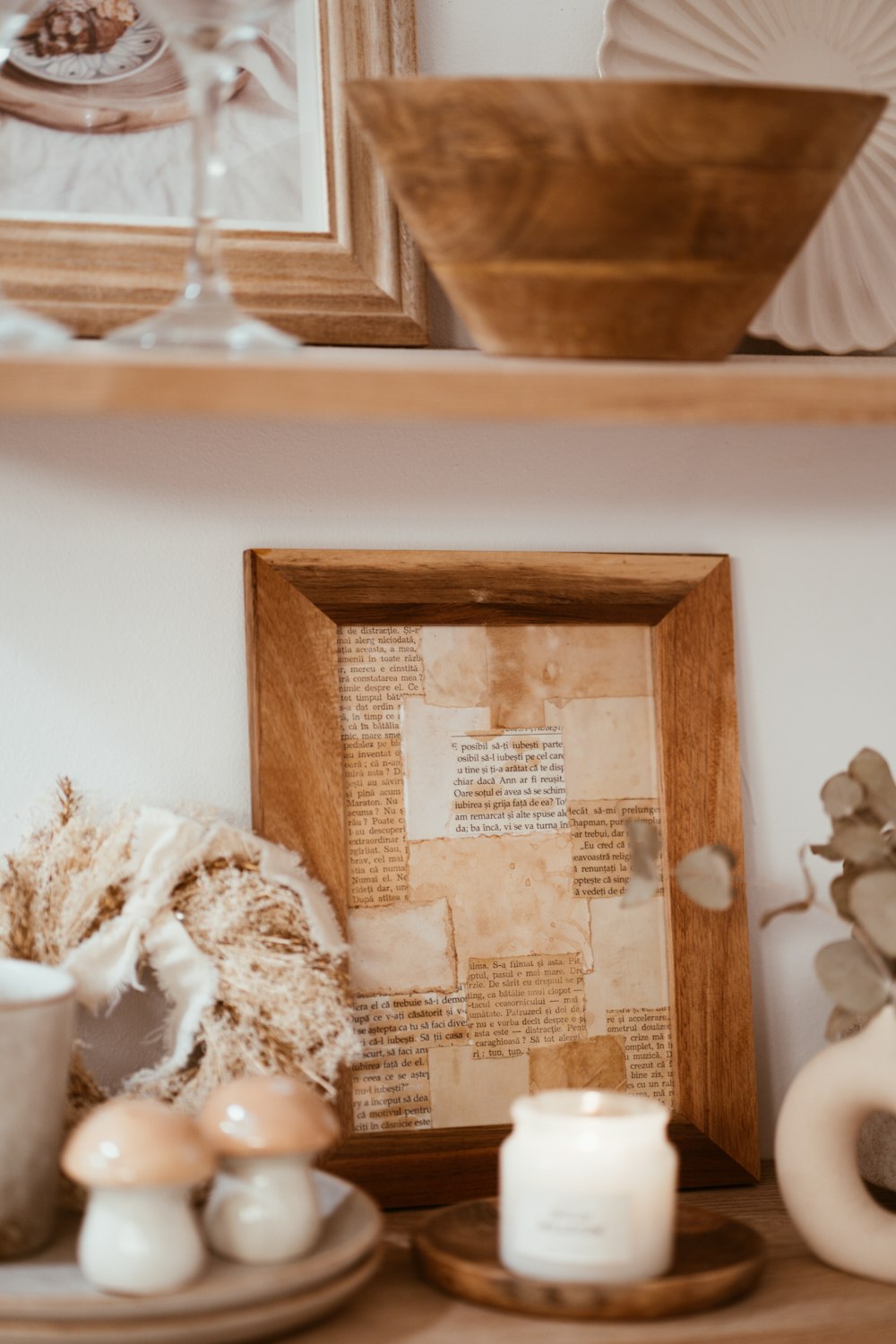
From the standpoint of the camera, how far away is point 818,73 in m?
0.86

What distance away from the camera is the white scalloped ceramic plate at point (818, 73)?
842 mm

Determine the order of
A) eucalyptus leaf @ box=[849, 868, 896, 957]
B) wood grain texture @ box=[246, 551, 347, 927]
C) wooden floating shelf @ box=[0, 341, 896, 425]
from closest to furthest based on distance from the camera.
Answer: wooden floating shelf @ box=[0, 341, 896, 425]
eucalyptus leaf @ box=[849, 868, 896, 957]
wood grain texture @ box=[246, 551, 347, 927]

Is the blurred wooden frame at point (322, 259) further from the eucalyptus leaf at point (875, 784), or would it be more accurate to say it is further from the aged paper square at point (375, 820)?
the eucalyptus leaf at point (875, 784)

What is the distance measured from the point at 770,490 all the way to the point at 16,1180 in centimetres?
60

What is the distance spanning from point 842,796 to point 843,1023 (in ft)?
0.50

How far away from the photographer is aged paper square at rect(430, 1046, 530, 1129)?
2.68 feet

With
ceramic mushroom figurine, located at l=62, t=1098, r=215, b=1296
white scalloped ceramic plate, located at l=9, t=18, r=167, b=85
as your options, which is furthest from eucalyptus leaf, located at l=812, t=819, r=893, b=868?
white scalloped ceramic plate, located at l=9, t=18, r=167, b=85

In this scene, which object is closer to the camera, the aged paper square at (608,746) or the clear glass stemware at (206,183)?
the clear glass stemware at (206,183)

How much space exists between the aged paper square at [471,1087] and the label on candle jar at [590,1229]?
0.60 feet

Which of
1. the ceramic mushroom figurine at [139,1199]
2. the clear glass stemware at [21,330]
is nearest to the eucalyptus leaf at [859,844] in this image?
the ceramic mushroom figurine at [139,1199]

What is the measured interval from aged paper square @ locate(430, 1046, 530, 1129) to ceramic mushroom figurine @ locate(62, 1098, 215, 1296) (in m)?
0.24

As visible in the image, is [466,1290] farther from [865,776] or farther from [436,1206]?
[865,776]

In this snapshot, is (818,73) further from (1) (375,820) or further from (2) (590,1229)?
(2) (590,1229)

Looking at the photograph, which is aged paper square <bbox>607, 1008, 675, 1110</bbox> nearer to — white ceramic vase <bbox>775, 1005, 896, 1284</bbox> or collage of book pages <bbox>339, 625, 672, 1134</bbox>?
collage of book pages <bbox>339, 625, 672, 1134</bbox>
